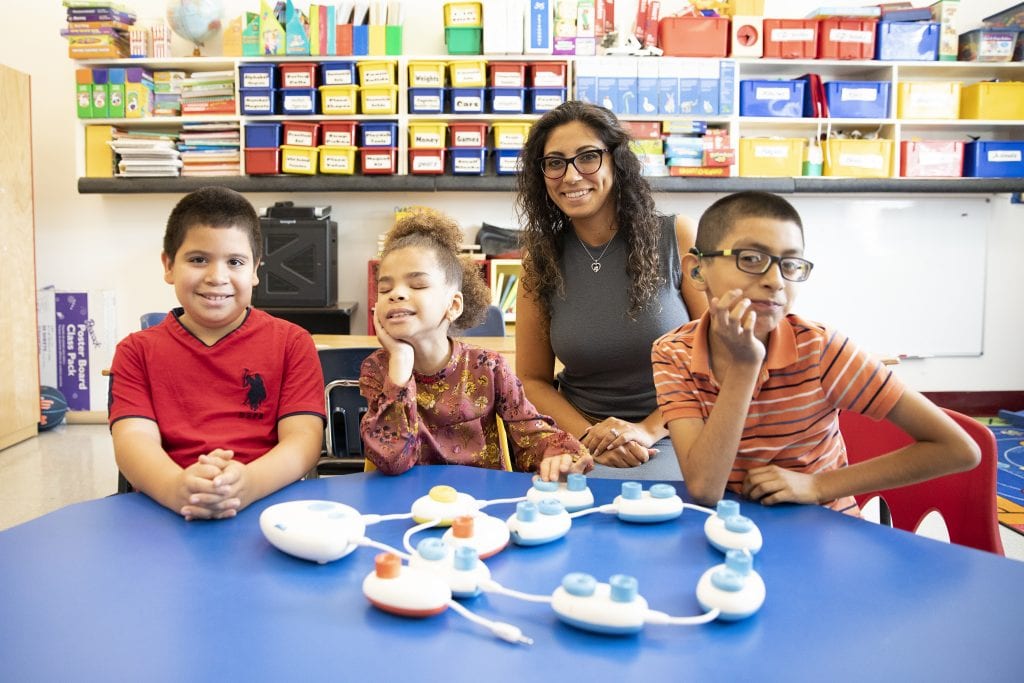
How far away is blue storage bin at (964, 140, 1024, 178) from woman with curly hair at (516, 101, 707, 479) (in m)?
3.30

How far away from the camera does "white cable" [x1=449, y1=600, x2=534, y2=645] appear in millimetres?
668

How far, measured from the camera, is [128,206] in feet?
14.7

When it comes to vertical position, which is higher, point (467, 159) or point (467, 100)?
point (467, 100)

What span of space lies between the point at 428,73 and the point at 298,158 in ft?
2.70

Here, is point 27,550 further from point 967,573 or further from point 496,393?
point 967,573

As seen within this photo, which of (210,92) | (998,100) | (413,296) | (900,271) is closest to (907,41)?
(998,100)

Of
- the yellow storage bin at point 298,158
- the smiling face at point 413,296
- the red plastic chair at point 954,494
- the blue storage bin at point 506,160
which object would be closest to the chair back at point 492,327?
the smiling face at point 413,296

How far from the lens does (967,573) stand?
81 cm

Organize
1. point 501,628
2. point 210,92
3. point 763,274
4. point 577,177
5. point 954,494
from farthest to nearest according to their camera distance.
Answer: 1. point 210,92
2. point 577,177
3. point 954,494
4. point 763,274
5. point 501,628

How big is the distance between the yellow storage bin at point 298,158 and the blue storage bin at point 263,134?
62mm

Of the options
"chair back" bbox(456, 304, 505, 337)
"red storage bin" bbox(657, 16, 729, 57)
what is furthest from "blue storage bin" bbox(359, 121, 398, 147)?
"chair back" bbox(456, 304, 505, 337)

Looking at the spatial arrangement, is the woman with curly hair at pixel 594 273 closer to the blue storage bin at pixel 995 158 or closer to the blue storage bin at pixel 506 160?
the blue storage bin at pixel 506 160

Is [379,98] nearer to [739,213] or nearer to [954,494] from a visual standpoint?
[739,213]

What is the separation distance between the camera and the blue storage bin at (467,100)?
4121 mm
